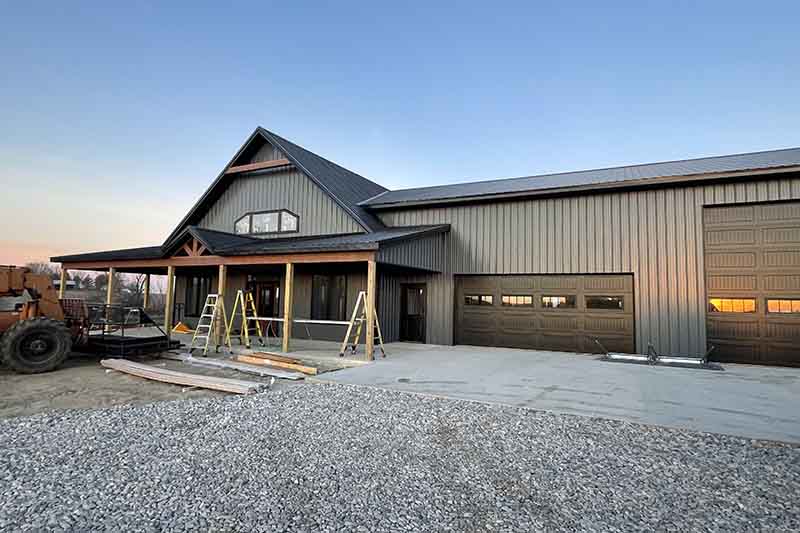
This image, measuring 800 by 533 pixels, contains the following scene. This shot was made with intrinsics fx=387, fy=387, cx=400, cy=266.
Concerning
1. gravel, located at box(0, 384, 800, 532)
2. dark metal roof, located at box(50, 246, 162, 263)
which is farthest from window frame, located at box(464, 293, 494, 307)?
dark metal roof, located at box(50, 246, 162, 263)

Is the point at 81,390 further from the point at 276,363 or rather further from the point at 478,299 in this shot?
the point at 478,299

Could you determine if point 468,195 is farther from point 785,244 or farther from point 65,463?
point 65,463

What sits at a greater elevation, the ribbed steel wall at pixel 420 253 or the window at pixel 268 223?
the window at pixel 268 223

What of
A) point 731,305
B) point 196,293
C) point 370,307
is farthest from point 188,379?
point 731,305

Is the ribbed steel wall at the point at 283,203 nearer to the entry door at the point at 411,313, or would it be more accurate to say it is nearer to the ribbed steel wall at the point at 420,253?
the ribbed steel wall at the point at 420,253

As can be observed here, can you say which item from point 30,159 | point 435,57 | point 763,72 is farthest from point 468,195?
point 30,159

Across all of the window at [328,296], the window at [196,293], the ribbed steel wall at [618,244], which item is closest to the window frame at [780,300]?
the ribbed steel wall at [618,244]

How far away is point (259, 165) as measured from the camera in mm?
14195

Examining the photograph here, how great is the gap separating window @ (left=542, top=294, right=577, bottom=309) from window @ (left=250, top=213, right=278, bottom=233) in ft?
31.9

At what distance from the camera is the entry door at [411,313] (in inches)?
524

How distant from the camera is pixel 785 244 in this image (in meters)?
9.29

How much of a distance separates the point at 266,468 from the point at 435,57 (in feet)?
54.8

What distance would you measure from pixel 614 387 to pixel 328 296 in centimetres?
903

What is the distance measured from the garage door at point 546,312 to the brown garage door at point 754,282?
1946mm
